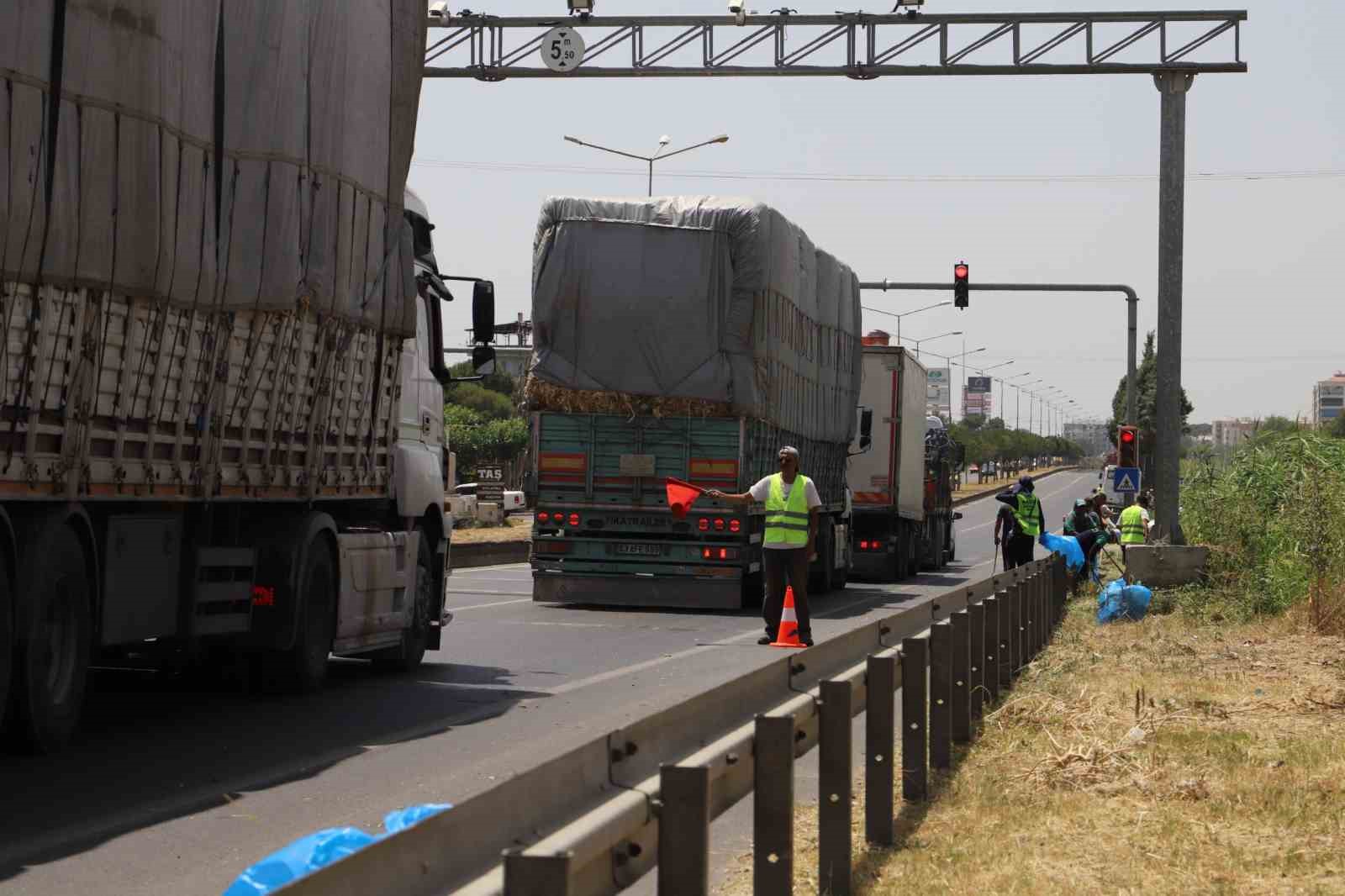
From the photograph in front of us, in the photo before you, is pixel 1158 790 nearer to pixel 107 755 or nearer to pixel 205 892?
pixel 205 892

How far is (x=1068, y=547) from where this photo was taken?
2573 cm

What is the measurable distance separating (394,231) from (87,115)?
4.74 m

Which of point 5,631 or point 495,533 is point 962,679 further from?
point 495,533

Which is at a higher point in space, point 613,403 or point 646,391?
point 646,391

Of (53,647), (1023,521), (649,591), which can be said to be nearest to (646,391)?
(649,591)

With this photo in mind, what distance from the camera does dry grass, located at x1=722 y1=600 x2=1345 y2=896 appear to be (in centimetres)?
708

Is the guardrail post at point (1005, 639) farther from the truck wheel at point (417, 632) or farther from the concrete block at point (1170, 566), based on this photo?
the concrete block at point (1170, 566)

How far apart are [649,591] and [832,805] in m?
16.0

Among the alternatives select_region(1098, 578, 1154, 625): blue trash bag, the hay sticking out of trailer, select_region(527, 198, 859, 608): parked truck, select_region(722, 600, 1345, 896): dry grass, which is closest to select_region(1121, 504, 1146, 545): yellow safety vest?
select_region(1098, 578, 1154, 625): blue trash bag

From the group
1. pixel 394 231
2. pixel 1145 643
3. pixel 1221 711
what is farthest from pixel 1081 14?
pixel 1221 711

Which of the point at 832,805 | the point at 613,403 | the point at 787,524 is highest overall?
the point at 613,403

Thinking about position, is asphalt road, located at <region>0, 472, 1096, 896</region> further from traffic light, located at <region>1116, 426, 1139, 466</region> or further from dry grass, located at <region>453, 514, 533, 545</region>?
dry grass, located at <region>453, 514, 533, 545</region>

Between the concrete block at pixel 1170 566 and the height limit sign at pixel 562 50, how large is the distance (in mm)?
9476

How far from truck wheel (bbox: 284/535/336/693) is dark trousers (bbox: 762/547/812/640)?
5.24 meters
